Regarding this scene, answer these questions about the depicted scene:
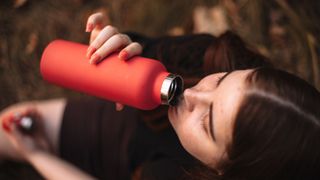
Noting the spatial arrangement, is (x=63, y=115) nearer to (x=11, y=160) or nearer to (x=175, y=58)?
(x=11, y=160)

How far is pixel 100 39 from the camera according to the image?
3.04 feet

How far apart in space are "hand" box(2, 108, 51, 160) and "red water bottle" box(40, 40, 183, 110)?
1.91 feet

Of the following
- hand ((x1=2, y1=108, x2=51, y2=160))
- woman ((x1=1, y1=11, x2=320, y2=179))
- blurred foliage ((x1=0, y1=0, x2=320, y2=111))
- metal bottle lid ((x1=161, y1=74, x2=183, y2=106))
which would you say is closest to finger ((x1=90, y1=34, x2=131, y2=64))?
woman ((x1=1, y1=11, x2=320, y2=179))

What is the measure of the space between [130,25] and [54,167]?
2.60ft

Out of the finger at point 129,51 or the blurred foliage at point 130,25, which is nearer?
Answer: the finger at point 129,51

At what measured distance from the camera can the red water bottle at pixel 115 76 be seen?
84 centimetres

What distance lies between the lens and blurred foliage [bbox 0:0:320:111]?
1.72 m

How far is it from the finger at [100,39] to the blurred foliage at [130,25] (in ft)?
3.00

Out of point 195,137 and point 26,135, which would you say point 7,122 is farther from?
point 195,137

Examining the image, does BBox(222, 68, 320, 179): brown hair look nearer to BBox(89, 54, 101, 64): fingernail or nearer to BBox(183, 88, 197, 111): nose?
BBox(183, 88, 197, 111): nose

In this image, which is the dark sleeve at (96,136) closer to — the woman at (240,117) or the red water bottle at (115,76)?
the woman at (240,117)

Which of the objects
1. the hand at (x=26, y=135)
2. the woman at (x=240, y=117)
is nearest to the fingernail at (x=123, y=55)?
the woman at (x=240, y=117)

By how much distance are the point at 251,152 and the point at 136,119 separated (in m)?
0.61

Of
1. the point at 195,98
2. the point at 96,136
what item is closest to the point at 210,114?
the point at 195,98
